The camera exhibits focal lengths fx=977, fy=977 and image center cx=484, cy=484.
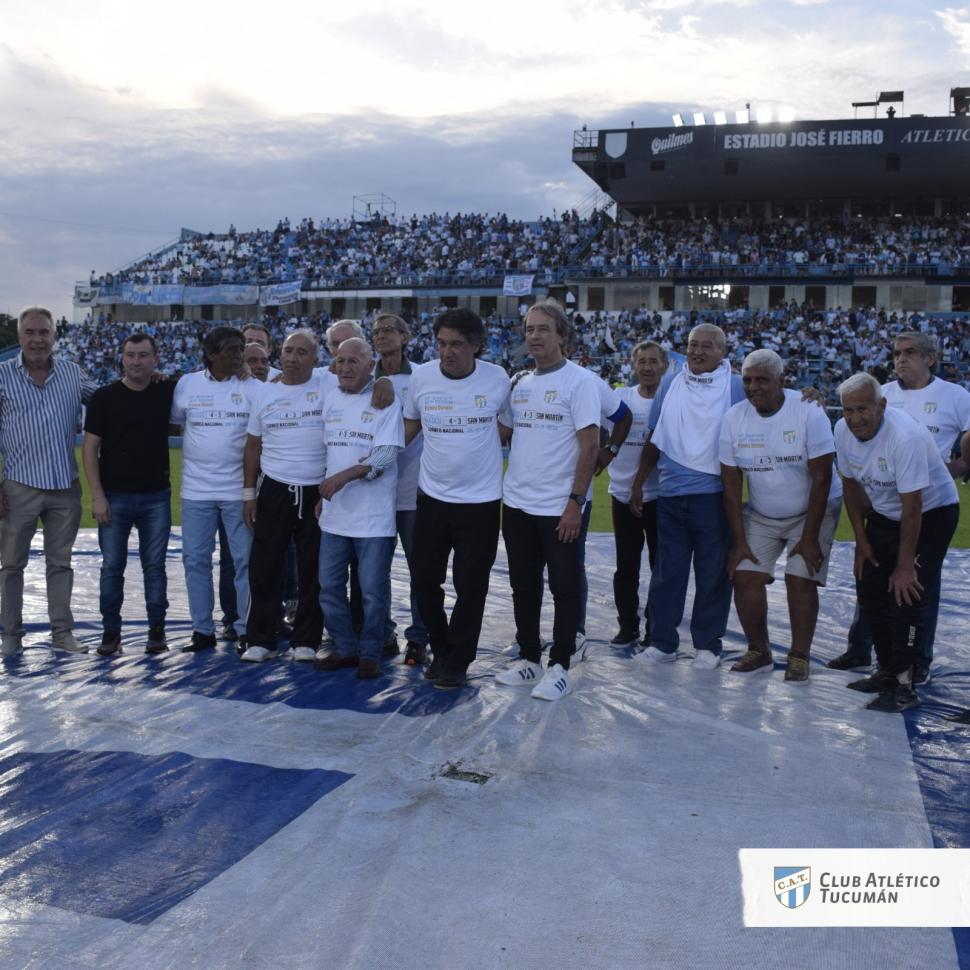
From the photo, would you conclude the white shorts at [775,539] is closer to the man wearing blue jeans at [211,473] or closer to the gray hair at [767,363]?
the gray hair at [767,363]

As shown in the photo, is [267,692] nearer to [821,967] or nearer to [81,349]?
[821,967]

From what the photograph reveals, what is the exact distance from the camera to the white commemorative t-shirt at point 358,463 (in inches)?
205

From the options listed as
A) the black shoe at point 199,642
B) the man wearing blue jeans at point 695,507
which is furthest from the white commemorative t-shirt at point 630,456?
the black shoe at point 199,642

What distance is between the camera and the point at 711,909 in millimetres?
2770

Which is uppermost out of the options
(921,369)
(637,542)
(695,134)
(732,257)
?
(695,134)

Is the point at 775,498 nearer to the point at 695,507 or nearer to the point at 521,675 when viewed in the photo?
the point at 695,507

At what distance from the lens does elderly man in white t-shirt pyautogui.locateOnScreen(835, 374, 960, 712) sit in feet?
15.4

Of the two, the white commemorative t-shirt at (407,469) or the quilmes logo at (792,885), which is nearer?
the quilmes logo at (792,885)

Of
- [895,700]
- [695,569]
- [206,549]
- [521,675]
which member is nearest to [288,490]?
[206,549]

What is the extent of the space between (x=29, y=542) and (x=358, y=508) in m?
2.05

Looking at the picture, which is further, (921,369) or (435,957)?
(921,369)

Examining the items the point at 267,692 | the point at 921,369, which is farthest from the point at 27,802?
the point at 921,369

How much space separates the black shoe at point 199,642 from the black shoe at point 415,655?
1166mm

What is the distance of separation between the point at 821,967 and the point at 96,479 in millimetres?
4589
